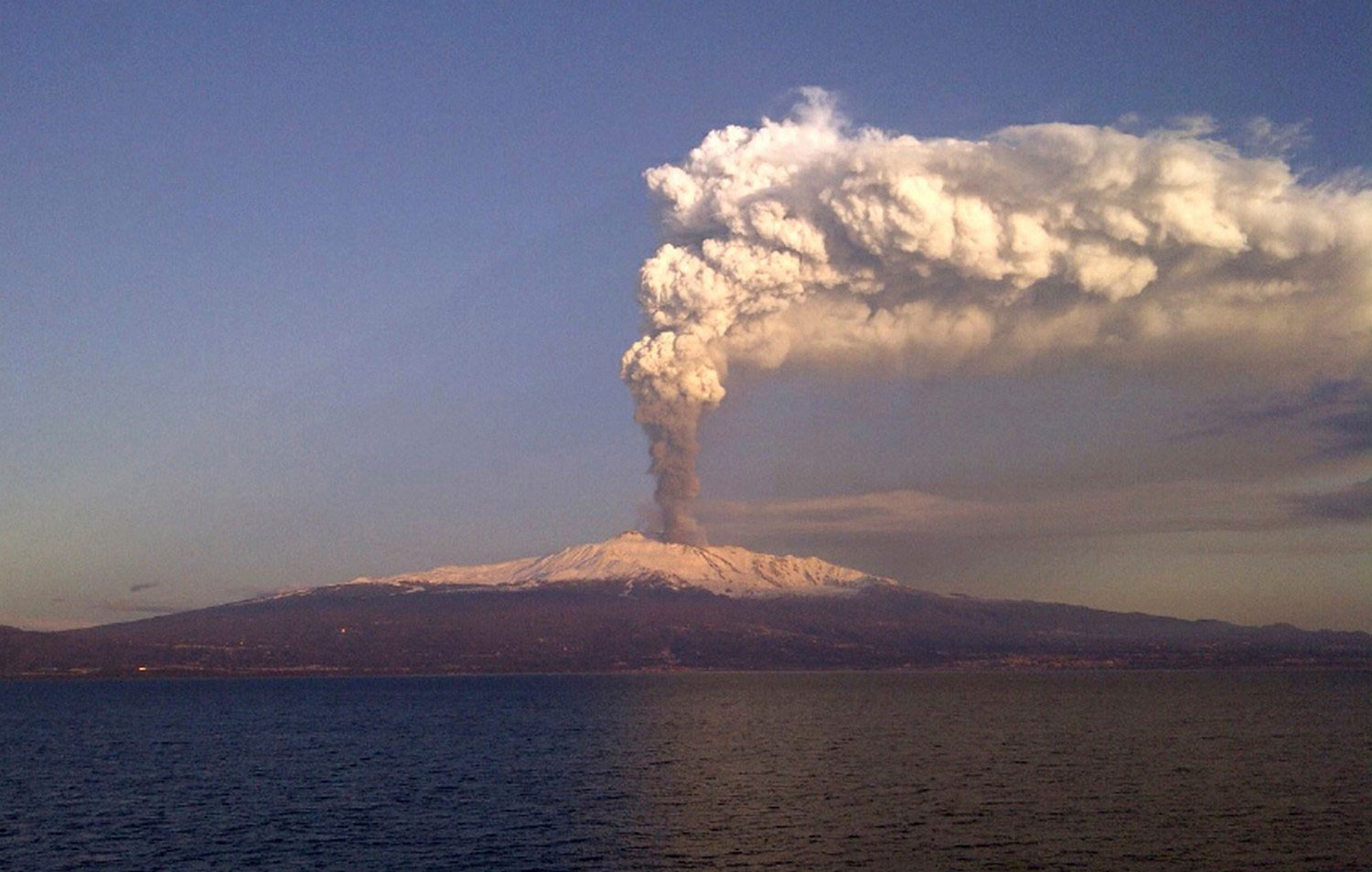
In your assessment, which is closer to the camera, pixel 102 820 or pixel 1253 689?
pixel 102 820

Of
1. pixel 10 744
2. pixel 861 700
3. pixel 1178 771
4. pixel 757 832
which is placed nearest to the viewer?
pixel 757 832

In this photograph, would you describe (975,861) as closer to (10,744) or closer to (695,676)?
(10,744)

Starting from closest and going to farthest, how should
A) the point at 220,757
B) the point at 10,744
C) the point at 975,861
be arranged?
the point at 975,861
the point at 220,757
the point at 10,744

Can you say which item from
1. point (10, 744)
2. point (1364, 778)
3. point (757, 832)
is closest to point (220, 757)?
point (10, 744)

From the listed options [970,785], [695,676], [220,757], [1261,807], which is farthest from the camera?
[695,676]

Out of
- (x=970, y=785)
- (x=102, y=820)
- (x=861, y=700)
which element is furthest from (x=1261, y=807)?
(x=861, y=700)

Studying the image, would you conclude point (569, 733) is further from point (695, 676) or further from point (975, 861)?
point (695, 676)
